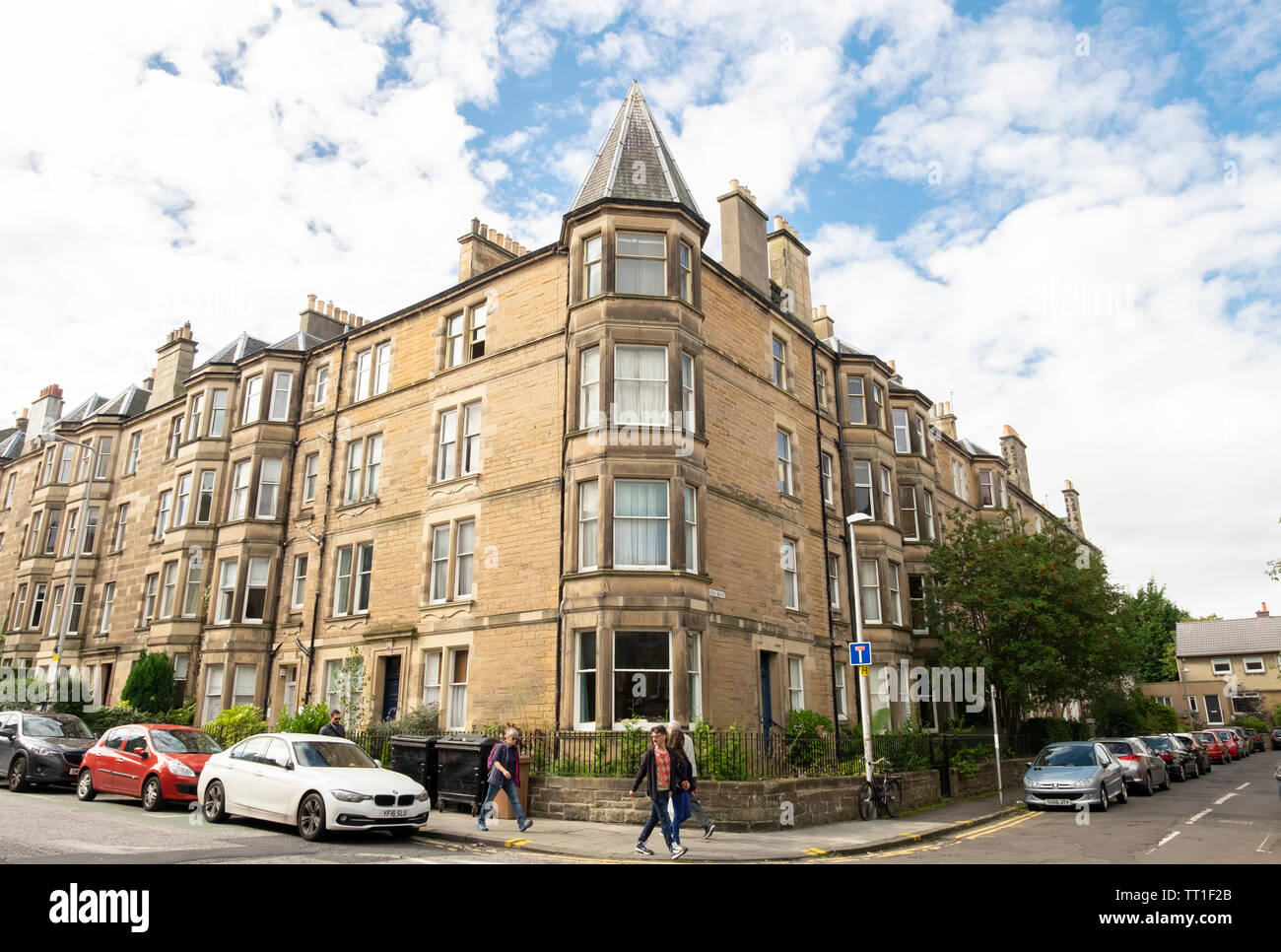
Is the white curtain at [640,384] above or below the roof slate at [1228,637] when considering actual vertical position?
above

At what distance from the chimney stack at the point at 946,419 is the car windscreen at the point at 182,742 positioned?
32716 millimetres

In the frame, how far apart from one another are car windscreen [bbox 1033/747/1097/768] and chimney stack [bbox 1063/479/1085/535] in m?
43.6

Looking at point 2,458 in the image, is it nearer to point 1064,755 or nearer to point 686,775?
point 686,775

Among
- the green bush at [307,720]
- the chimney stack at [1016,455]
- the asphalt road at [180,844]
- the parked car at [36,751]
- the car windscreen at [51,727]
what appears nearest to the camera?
the asphalt road at [180,844]

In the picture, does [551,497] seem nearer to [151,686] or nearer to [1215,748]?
[151,686]

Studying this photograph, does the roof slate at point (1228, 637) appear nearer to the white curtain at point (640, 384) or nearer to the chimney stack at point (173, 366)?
the white curtain at point (640, 384)

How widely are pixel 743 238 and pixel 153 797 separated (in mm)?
21619

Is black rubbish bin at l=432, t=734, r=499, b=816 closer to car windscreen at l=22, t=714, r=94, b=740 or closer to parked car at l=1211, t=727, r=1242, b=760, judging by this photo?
car windscreen at l=22, t=714, r=94, b=740

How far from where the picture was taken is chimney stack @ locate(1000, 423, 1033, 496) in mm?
48719

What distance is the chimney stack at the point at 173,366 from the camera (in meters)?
34.8

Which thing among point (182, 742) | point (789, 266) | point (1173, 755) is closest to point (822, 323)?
point (789, 266)

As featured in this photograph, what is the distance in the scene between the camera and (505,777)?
14.0 m

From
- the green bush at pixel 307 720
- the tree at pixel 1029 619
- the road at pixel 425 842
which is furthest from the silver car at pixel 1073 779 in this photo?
the green bush at pixel 307 720

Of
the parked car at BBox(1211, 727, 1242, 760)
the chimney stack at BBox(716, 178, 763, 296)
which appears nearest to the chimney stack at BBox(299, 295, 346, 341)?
the chimney stack at BBox(716, 178, 763, 296)
